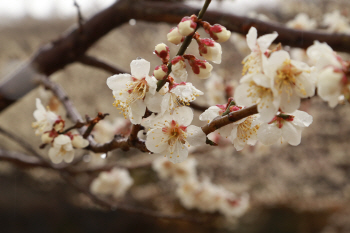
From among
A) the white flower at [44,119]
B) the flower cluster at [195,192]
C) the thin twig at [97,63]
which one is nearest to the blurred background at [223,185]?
the flower cluster at [195,192]

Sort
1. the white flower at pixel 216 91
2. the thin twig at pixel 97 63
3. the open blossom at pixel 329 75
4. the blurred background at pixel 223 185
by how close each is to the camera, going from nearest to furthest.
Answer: the open blossom at pixel 329 75
the thin twig at pixel 97 63
the white flower at pixel 216 91
the blurred background at pixel 223 185

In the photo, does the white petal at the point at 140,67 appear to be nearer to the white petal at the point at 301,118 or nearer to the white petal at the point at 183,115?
the white petal at the point at 183,115

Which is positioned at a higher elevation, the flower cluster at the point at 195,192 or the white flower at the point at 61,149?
the white flower at the point at 61,149

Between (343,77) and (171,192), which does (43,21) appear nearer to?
(171,192)

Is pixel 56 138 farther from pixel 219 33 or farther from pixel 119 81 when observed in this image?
pixel 219 33

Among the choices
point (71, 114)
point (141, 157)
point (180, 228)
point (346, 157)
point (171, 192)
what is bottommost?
point (180, 228)

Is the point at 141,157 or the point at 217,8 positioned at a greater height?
the point at 217,8

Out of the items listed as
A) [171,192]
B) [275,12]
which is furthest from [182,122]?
[275,12]

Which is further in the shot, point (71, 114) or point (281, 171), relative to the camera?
point (281, 171)

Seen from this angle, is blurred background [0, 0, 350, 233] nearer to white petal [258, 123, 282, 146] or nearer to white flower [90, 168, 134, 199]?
white flower [90, 168, 134, 199]

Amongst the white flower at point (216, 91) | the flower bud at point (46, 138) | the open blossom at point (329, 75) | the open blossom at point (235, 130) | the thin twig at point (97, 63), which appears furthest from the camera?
the white flower at point (216, 91)
